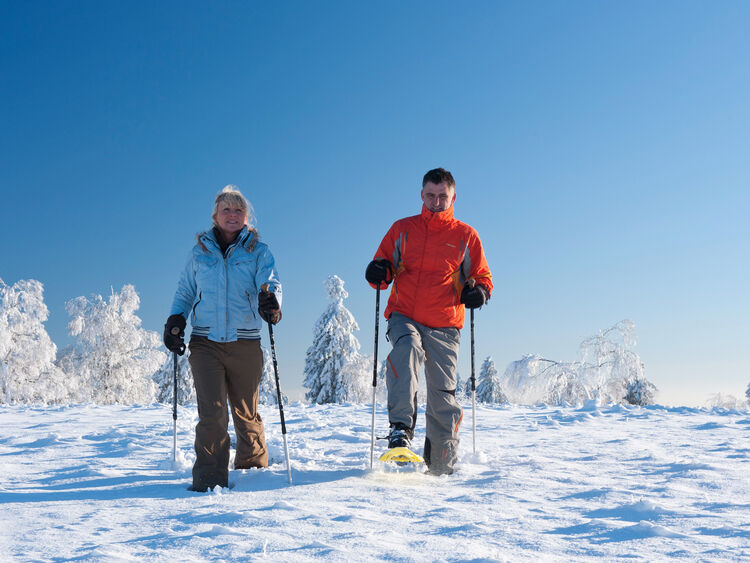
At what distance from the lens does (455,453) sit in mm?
4523

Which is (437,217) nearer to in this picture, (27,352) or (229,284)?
(229,284)

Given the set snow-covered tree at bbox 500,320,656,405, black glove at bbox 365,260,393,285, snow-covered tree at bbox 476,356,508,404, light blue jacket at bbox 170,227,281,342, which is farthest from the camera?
snow-covered tree at bbox 476,356,508,404

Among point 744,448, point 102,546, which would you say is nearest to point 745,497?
point 744,448

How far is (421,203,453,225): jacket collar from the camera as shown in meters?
4.77

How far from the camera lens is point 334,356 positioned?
89.2 ft

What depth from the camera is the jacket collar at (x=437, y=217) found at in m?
4.77

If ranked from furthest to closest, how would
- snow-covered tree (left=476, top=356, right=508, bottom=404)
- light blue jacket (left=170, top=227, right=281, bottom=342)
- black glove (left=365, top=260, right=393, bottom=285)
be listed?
snow-covered tree (left=476, top=356, right=508, bottom=404)
black glove (left=365, top=260, right=393, bottom=285)
light blue jacket (left=170, top=227, right=281, bottom=342)

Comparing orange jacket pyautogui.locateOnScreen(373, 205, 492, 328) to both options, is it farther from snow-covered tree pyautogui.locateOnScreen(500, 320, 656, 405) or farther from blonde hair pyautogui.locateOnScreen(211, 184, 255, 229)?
snow-covered tree pyautogui.locateOnScreen(500, 320, 656, 405)

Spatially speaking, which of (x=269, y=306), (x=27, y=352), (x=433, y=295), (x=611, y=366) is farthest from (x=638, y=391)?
(x=27, y=352)

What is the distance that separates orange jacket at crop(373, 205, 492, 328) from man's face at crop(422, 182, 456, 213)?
0.05 m

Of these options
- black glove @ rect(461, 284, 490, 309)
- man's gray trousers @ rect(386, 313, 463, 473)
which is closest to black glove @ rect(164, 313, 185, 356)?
man's gray trousers @ rect(386, 313, 463, 473)

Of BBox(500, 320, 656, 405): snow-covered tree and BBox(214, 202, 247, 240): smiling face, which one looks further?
BBox(500, 320, 656, 405): snow-covered tree

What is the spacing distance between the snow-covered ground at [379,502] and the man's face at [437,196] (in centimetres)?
216

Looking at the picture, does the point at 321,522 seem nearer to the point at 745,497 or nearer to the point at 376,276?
the point at 376,276
